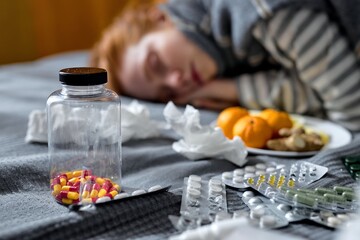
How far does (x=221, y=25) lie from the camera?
1.30 meters

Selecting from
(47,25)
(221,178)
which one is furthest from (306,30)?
(47,25)

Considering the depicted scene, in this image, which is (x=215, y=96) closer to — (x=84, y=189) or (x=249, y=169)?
(x=249, y=169)

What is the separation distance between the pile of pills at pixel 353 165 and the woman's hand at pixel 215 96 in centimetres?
53

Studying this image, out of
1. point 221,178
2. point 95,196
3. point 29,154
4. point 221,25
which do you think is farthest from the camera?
point 221,25

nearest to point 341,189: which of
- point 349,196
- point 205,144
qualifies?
point 349,196

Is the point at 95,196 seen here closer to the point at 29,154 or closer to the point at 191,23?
the point at 29,154

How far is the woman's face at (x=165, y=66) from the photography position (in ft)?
4.24

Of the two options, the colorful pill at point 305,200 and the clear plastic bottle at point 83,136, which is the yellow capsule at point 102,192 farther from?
the colorful pill at point 305,200

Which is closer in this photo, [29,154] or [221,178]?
[221,178]

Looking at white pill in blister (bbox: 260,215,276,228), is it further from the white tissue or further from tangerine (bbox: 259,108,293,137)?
tangerine (bbox: 259,108,293,137)

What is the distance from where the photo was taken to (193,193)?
671 mm

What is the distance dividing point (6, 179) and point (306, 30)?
73 centimetres

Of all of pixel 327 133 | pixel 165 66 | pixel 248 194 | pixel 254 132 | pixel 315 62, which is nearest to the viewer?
pixel 248 194

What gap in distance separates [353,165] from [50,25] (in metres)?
1.87
